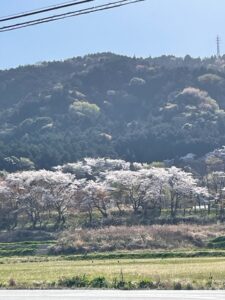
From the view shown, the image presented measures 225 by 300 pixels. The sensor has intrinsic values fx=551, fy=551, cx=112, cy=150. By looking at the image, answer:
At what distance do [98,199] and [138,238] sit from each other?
41.3 feet

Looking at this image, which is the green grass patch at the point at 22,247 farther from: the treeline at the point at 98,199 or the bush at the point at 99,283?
the bush at the point at 99,283

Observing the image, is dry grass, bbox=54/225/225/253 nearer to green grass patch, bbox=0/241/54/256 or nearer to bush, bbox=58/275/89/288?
green grass patch, bbox=0/241/54/256

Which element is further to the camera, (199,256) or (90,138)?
(90,138)

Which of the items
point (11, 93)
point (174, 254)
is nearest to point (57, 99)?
point (11, 93)

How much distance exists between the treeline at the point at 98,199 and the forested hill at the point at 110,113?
22.5 metres

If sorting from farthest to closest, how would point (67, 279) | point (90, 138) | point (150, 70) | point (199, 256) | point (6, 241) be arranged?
point (150, 70), point (90, 138), point (6, 241), point (199, 256), point (67, 279)

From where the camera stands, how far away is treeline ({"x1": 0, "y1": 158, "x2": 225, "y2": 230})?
5788 centimetres

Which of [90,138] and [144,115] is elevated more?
[144,115]

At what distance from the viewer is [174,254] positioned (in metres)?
41.3

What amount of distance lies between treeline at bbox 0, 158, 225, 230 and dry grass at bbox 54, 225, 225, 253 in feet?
20.8

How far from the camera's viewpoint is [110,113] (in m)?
149

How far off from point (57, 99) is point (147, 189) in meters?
95.8

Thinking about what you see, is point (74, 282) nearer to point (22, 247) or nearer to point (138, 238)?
point (138, 238)
